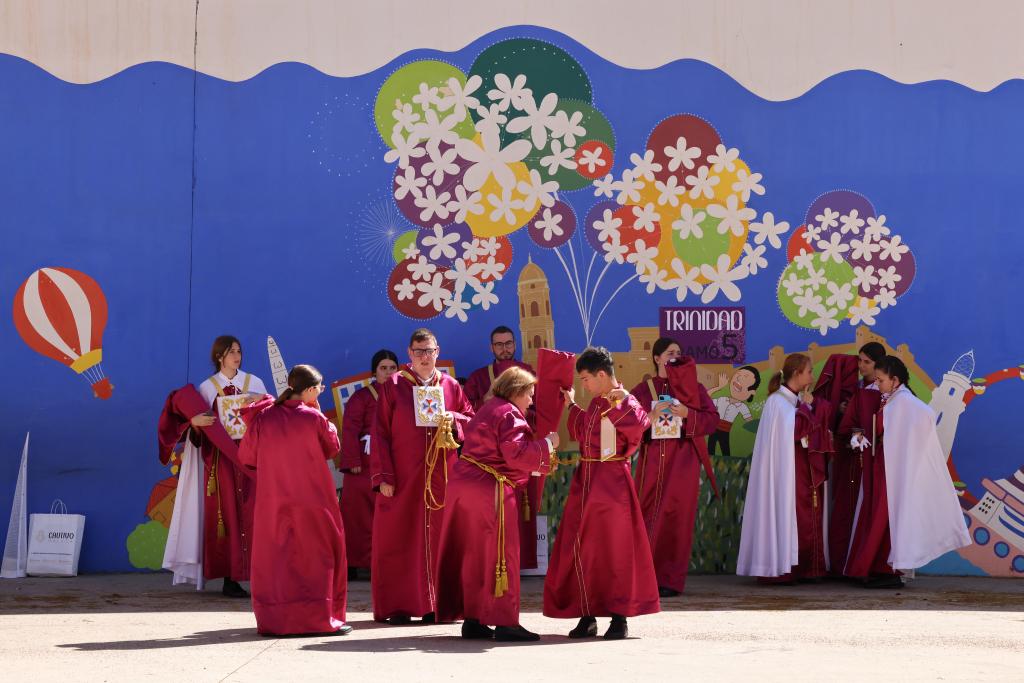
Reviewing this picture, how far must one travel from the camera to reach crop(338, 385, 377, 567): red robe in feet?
35.4

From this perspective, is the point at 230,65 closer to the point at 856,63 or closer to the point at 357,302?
the point at 357,302

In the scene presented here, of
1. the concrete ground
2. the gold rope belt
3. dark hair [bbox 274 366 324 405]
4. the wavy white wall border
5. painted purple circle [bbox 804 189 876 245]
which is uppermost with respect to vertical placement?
the wavy white wall border

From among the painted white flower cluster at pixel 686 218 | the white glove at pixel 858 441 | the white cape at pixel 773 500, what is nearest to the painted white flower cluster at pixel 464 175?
the painted white flower cluster at pixel 686 218

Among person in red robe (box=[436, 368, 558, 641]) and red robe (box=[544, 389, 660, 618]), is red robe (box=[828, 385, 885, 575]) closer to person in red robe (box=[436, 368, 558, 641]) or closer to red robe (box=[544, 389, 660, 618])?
red robe (box=[544, 389, 660, 618])

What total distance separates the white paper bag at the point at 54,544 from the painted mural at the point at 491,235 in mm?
197

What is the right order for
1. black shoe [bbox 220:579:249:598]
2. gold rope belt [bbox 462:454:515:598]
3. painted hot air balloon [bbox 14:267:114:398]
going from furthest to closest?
painted hot air balloon [bbox 14:267:114:398] → black shoe [bbox 220:579:249:598] → gold rope belt [bbox 462:454:515:598]

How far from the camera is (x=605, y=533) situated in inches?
305

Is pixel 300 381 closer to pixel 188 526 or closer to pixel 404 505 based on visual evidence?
pixel 404 505

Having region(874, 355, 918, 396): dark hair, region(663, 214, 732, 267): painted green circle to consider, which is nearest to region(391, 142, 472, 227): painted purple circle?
region(663, 214, 732, 267): painted green circle

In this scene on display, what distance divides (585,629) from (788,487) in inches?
134

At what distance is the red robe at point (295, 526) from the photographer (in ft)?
25.2

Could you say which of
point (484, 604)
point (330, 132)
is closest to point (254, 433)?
point (484, 604)

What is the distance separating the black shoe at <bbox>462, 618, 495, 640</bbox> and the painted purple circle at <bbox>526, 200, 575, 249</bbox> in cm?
436

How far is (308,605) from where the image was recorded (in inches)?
303
